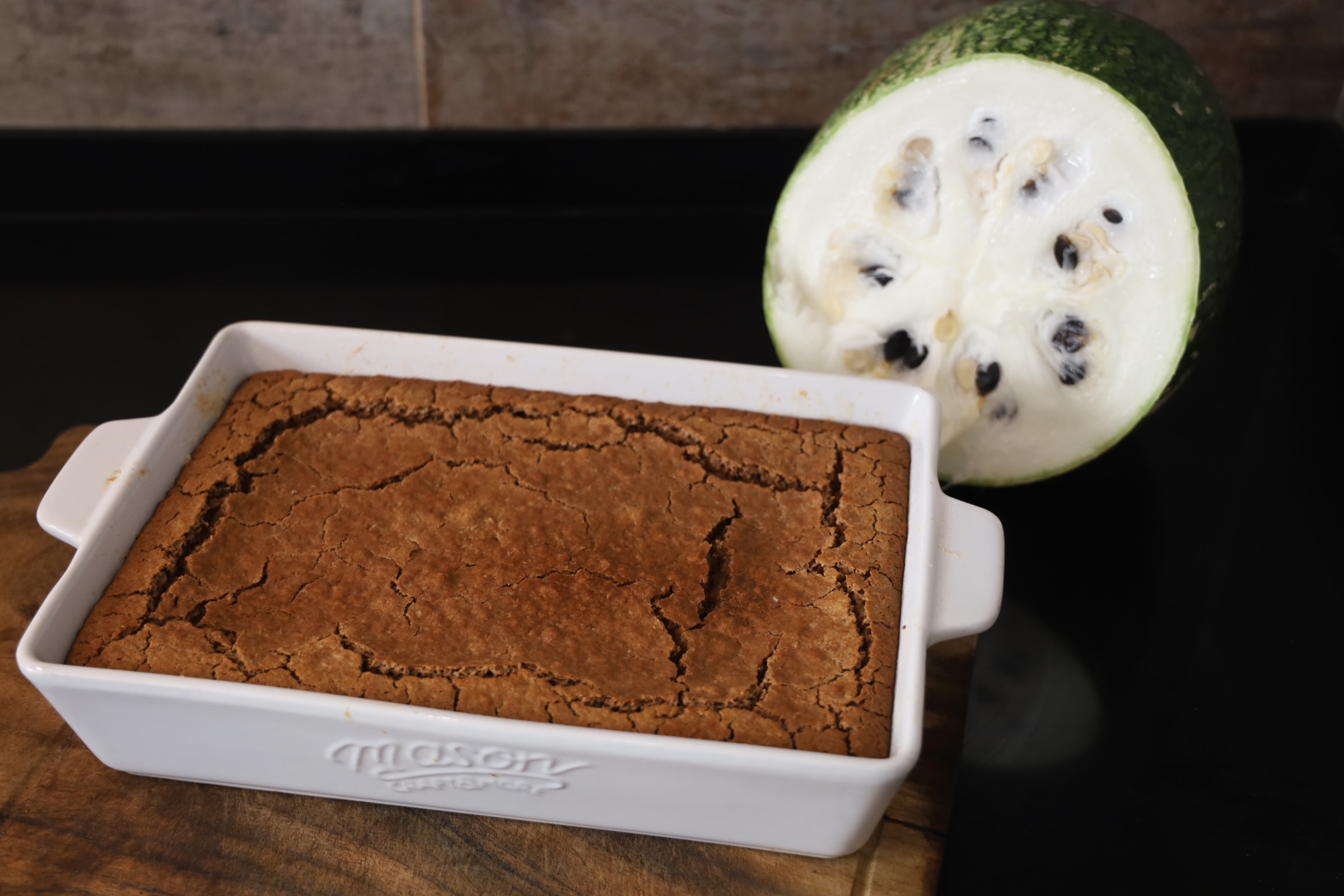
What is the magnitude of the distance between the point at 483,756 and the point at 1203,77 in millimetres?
1143

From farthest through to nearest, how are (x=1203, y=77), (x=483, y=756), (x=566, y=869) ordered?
(x=1203, y=77) < (x=566, y=869) < (x=483, y=756)

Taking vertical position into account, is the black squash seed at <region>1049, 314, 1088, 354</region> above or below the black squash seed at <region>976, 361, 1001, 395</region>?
above

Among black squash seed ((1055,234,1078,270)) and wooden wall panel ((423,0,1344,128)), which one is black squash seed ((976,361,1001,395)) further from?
wooden wall panel ((423,0,1344,128))

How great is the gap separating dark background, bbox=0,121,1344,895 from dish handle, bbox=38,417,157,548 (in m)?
0.52

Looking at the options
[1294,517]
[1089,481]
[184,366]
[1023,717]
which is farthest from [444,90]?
[1294,517]

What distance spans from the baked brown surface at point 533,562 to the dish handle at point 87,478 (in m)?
0.06

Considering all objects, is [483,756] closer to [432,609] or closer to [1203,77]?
[432,609]

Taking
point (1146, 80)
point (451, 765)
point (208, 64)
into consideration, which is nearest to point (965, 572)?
point (451, 765)

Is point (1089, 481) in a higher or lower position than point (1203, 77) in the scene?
lower

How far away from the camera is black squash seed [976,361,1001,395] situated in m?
1.45

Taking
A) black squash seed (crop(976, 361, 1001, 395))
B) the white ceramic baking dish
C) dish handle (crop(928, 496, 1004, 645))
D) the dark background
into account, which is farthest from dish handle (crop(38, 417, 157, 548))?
black squash seed (crop(976, 361, 1001, 395))

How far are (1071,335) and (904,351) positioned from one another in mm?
201

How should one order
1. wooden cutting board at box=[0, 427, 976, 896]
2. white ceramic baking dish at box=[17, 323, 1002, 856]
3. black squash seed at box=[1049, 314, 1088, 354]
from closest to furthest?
white ceramic baking dish at box=[17, 323, 1002, 856] → wooden cutting board at box=[0, 427, 976, 896] → black squash seed at box=[1049, 314, 1088, 354]

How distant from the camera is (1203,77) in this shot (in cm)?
142
